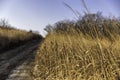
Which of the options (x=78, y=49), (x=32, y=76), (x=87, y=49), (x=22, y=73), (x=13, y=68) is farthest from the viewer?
(x=13, y=68)

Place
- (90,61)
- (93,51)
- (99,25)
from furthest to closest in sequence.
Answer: (93,51), (90,61), (99,25)

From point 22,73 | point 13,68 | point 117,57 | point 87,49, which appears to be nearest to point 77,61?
point 87,49

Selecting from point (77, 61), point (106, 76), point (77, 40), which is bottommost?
point (106, 76)

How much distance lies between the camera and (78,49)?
5.49 metres

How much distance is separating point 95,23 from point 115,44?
1.62 ft

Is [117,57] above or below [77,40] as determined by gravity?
below

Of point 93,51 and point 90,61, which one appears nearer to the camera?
point 90,61

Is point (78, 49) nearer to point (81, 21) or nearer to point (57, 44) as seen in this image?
point (81, 21)

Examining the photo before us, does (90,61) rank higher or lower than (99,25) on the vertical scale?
lower

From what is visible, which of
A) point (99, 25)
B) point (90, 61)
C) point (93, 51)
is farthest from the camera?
point (93, 51)

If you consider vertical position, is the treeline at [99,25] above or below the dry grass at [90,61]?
above

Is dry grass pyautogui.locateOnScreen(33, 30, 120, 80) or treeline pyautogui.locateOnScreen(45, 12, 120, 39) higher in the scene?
treeline pyautogui.locateOnScreen(45, 12, 120, 39)

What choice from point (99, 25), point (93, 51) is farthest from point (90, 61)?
point (99, 25)

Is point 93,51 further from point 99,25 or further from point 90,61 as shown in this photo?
point 99,25
